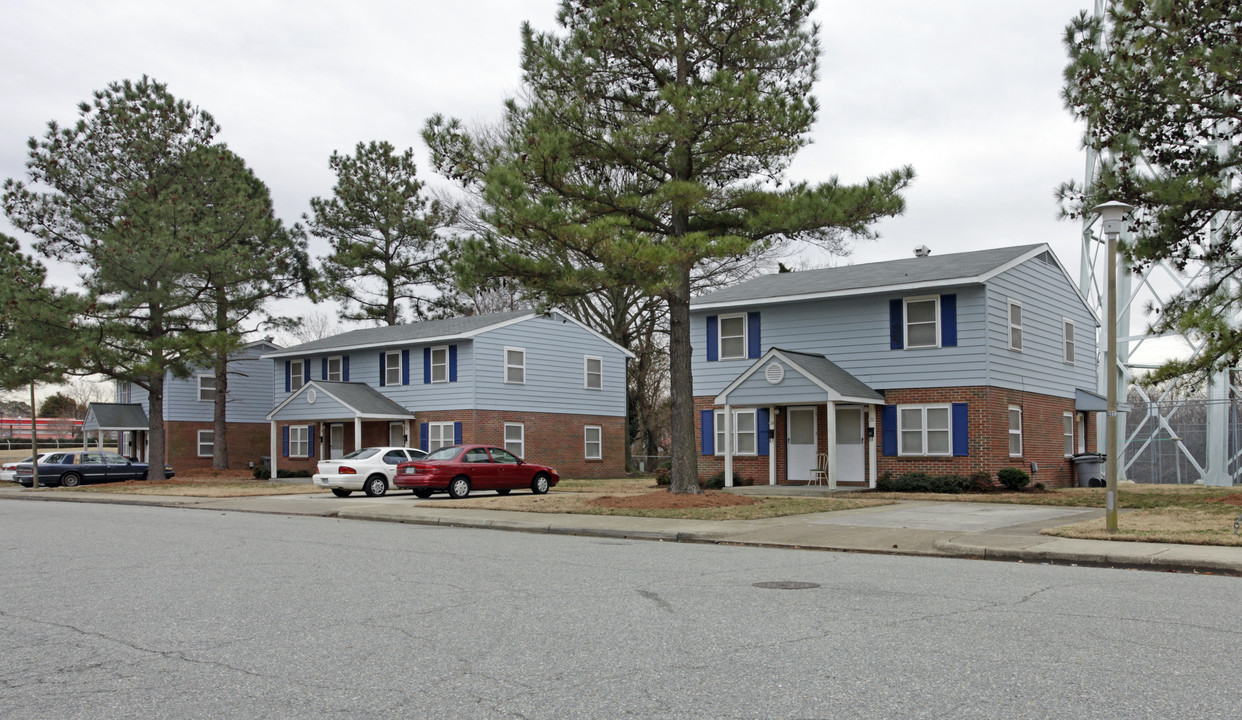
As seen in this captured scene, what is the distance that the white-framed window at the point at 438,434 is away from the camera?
123 ft

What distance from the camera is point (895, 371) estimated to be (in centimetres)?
2714

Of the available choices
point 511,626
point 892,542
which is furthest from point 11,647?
point 892,542

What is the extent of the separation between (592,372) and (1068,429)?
18581mm

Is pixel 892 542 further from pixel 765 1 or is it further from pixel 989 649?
pixel 765 1

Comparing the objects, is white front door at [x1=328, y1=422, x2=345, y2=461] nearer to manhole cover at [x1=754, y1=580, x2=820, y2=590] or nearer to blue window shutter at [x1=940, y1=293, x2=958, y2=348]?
blue window shutter at [x1=940, y1=293, x2=958, y2=348]

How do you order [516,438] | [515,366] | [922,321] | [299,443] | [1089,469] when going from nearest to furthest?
[922,321] → [1089,469] → [516,438] → [515,366] → [299,443]

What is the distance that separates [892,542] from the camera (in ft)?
47.8

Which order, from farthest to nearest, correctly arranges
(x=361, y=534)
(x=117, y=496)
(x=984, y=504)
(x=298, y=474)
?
(x=298, y=474), (x=117, y=496), (x=984, y=504), (x=361, y=534)

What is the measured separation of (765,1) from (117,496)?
23117 millimetres

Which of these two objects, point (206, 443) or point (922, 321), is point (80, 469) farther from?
point (922, 321)

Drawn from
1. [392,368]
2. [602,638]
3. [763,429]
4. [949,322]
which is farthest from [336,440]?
[602,638]

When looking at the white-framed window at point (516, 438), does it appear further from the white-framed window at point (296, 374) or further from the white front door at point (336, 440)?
the white-framed window at point (296, 374)

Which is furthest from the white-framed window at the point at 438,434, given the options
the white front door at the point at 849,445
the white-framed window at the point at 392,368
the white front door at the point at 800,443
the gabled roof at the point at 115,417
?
the gabled roof at the point at 115,417

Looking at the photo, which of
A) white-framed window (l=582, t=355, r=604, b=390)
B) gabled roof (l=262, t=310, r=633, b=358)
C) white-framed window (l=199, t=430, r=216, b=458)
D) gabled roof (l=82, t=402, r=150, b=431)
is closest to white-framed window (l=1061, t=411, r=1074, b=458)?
gabled roof (l=262, t=310, r=633, b=358)
